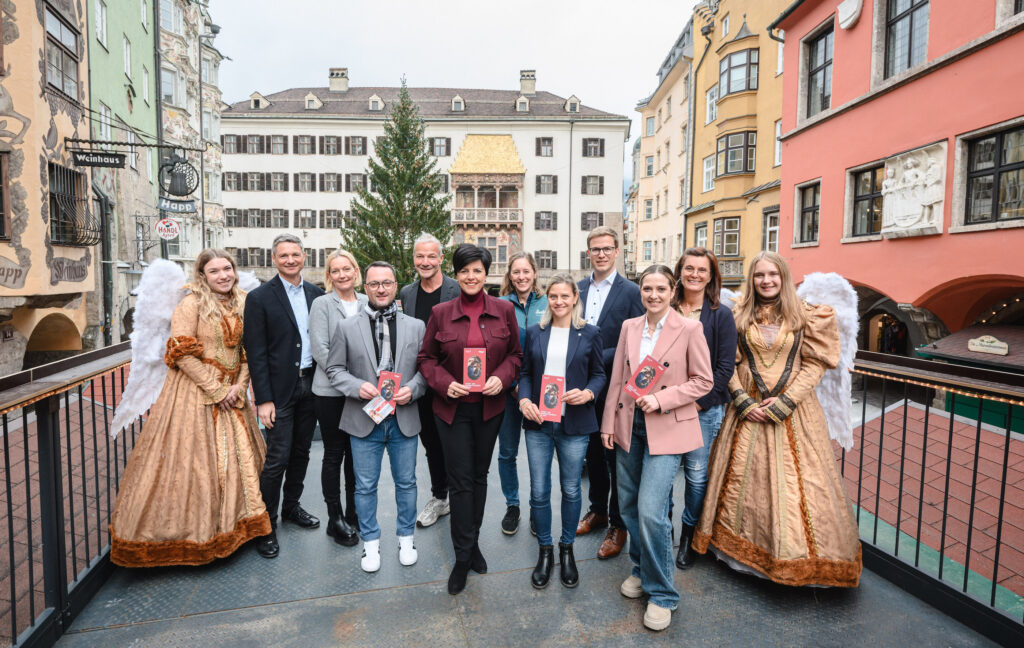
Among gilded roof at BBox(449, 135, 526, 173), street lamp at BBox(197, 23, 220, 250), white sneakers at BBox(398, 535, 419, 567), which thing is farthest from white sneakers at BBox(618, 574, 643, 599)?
gilded roof at BBox(449, 135, 526, 173)

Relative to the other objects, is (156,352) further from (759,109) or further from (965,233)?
(759,109)

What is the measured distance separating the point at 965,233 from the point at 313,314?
35.5ft

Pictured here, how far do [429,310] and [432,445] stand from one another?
1087 millimetres

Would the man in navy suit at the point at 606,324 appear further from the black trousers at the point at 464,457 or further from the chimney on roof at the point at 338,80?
the chimney on roof at the point at 338,80

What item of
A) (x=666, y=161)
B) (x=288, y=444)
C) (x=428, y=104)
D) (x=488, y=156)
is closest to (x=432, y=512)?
(x=288, y=444)

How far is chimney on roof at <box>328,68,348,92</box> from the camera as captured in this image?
42.9 meters

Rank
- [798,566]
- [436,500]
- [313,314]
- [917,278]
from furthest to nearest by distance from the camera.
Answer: [917,278], [436,500], [313,314], [798,566]

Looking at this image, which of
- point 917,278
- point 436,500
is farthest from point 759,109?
point 436,500

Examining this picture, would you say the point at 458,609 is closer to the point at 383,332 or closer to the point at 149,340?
the point at 383,332

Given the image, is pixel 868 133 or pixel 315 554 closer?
pixel 315 554

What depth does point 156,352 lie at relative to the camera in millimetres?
3652

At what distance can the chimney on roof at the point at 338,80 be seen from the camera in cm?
4288

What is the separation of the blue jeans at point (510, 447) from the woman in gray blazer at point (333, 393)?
1.16 m

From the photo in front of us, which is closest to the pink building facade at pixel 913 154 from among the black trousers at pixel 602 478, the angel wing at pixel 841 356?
the angel wing at pixel 841 356
